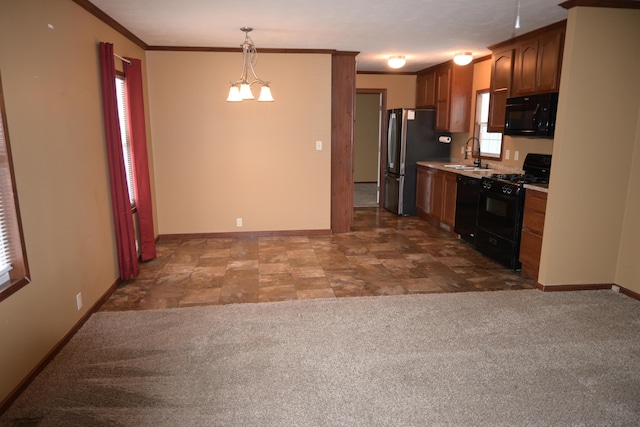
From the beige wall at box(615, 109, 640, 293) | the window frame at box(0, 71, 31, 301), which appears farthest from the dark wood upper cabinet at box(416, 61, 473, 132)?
the window frame at box(0, 71, 31, 301)

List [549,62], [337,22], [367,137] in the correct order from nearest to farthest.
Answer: [337,22] < [549,62] < [367,137]

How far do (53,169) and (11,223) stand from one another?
0.59 m

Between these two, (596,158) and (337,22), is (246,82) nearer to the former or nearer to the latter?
(337,22)

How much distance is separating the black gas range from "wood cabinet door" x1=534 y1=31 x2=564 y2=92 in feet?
2.95

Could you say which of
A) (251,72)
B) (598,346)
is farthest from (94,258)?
(598,346)

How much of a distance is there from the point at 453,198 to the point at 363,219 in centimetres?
163

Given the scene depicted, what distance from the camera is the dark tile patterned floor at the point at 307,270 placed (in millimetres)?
3961

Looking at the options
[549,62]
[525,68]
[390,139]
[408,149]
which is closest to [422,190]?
[408,149]

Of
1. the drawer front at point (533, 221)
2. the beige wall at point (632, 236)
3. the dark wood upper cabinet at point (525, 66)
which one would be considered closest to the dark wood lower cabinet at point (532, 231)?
the drawer front at point (533, 221)

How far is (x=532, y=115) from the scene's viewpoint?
443 cm

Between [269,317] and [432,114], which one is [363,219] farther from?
[269,317]

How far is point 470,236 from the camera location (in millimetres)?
5461

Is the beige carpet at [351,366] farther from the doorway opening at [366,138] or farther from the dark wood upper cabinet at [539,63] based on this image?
the doorway opening at [366,138]

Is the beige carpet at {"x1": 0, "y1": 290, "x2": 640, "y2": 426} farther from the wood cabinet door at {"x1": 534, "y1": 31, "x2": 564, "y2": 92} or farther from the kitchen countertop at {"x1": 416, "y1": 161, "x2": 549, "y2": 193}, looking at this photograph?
the wood cabinet door at {"x1": 534, "y1": 31, "x2": 564, "y2": 92}
